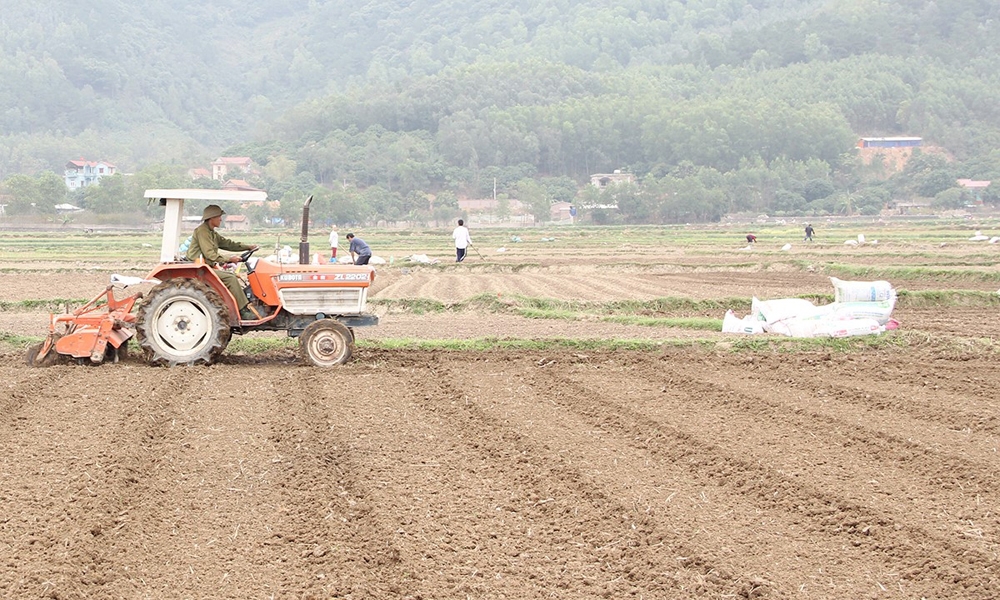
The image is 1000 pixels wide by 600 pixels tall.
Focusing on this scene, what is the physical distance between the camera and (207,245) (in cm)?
1152

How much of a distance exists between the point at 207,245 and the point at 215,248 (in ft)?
0.31

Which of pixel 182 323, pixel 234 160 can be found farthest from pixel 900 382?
pixel 234 160

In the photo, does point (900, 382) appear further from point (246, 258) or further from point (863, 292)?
point (246, 258)

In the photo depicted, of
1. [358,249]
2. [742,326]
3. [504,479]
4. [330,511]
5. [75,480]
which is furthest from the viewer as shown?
[358,249]

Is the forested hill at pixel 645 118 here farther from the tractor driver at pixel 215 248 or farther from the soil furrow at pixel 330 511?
the soil furrow at pixel 330 511

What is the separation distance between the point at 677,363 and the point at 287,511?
258 inches

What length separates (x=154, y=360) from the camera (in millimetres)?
11578

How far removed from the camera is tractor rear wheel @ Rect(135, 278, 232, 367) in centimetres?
1136

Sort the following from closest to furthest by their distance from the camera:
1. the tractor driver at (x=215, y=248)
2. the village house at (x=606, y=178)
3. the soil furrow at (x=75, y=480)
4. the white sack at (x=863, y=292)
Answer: the soil furrow at (x=75, y=480) < the tractor driver at (x=215, y=248) < the white sack at (x=863, y=292) < the village house at (x=606, y=178)

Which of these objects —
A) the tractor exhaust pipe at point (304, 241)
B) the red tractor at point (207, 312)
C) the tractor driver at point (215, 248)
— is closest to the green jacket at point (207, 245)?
the tractor driver at point (215, 248)

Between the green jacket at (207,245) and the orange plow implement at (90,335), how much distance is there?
77 cm

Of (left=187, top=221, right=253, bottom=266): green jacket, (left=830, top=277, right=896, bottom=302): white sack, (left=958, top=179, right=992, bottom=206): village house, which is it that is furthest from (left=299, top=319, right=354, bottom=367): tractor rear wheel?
(left=958, top=179, right=992, bottom=206): village house

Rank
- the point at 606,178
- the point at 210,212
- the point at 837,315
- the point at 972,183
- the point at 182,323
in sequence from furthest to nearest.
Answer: the point at 606,178 < the point at 972,183 < the point at 837,315 < the point at 182,323 < the point at 210,212

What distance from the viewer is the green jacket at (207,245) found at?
11484 mm
